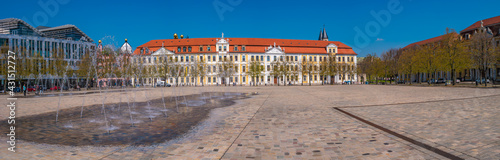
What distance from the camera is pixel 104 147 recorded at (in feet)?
21.4

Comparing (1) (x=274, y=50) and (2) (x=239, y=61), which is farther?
(1) (x=274, y=50)

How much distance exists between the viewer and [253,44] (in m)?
89.1

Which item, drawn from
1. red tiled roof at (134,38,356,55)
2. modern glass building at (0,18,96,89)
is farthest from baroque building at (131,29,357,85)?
modern glass building at (0,18,96,89)

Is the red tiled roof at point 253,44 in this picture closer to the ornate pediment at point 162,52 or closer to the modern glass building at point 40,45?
the ornate pediment at point 162,52

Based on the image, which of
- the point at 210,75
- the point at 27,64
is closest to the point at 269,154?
the point at 27,64

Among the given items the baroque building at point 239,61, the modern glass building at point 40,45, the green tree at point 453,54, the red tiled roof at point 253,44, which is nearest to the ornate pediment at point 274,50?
the baroque building at point 239,61

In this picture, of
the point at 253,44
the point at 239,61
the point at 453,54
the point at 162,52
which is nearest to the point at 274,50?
the point at 253,44

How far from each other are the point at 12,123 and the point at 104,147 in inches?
277

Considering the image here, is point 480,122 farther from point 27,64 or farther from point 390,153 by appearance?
point 27,64

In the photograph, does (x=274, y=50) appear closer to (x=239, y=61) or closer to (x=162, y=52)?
(x=239, y=61)

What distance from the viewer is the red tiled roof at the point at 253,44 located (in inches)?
3428

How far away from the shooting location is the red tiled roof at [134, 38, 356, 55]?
286ft

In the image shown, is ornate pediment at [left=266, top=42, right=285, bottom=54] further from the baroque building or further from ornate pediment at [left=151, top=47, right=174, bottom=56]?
ornate pediment at [left=151, top=47, right=174, bottom=56]

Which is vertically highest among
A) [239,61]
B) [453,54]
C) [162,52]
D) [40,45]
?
[40,45]
